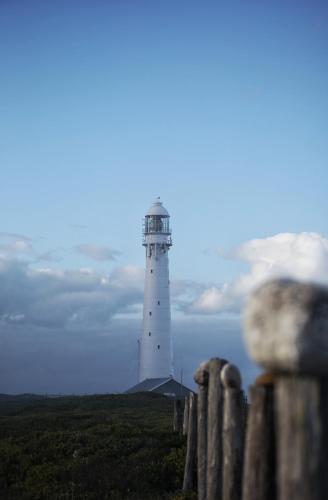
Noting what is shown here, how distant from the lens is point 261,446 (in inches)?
238

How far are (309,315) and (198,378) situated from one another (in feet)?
20.8

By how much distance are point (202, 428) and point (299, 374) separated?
682 centimetres

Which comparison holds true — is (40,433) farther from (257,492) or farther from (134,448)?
(257,492)

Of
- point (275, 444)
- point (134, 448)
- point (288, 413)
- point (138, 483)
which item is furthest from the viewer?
point (134, 448)

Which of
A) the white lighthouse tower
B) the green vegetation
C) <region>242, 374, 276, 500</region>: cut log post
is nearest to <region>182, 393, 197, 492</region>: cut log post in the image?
the green vegetation

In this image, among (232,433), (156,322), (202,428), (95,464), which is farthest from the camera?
(156,322)

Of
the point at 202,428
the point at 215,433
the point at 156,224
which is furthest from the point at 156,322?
the point at 215,433

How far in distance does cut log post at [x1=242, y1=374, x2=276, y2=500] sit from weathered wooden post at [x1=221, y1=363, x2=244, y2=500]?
2.69 meters

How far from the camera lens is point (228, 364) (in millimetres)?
9750

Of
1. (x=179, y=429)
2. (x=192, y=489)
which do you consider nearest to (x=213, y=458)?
(x=192, y=489)

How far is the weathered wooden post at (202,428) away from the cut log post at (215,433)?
1.64 ft

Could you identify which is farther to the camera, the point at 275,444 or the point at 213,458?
the point at 213,458

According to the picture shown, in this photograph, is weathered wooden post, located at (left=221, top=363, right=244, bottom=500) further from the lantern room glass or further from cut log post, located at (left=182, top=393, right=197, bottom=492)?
the lantern room glass

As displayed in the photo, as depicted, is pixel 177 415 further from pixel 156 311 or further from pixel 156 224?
pixel 156 224
